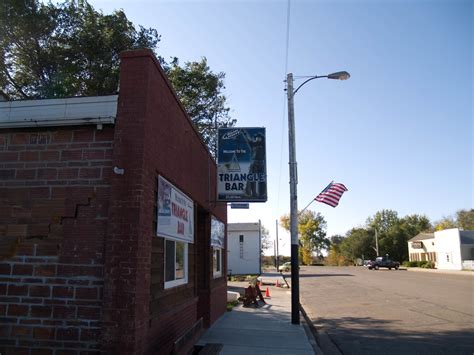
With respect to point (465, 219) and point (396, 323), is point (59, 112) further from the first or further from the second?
point (465, 219)

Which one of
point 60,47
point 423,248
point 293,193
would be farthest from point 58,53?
point 423,248

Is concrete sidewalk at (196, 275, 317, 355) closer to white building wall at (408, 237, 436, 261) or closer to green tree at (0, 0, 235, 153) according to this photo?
green tree at (0, 0, 235, 153)

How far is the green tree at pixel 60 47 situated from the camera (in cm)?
1716

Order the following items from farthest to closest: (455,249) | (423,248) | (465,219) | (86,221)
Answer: (465,219)
(423,248)
(455,249)
(86,221)

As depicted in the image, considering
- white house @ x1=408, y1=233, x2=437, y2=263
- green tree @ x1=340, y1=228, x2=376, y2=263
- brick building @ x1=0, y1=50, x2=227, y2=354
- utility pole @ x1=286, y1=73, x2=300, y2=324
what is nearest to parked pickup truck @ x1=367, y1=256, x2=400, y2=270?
white house @ x1=408, y1=233, x2=437, y2=263

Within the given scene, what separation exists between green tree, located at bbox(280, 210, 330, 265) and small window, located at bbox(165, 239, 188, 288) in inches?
3506

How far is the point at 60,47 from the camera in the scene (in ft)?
59.4

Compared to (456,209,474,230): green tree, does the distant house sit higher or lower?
lower

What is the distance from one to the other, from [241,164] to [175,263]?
3.84m

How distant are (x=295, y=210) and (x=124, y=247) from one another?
8.26 m

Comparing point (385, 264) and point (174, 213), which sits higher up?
point (174, 213)

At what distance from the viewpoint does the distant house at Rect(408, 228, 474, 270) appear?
180ft

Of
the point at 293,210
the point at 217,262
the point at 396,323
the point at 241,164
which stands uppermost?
the point at 241,164

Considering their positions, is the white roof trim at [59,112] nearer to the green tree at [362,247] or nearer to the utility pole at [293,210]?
the utility pole at [293,210]
